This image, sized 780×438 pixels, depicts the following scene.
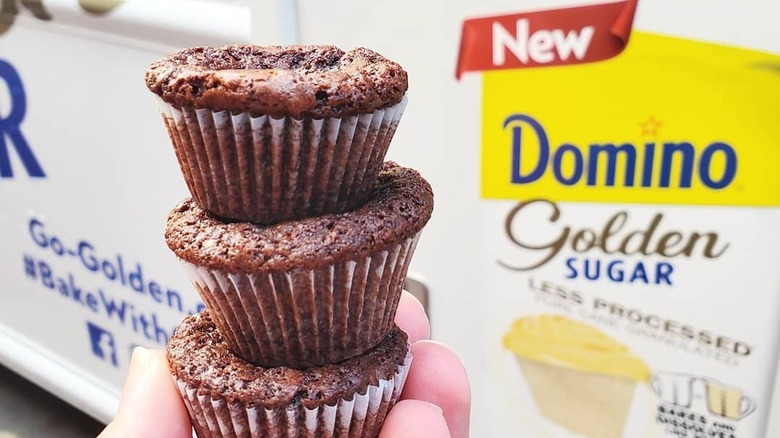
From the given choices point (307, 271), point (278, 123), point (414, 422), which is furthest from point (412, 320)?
point (278, 123)

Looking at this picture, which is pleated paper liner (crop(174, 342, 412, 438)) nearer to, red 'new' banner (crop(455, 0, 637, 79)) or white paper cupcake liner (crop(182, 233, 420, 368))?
white paper cupcake liner (crop(182, 233, 420, 368))

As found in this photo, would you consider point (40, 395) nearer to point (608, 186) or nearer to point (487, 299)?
point (487, 299)

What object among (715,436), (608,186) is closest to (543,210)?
(608,186)

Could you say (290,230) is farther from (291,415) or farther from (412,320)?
(412,320)

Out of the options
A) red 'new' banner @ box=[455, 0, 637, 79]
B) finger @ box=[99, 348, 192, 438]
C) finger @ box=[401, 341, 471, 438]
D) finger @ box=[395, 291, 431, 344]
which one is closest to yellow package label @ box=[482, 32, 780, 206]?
red 'new' banner @ box=[455, 0, 637, 79]

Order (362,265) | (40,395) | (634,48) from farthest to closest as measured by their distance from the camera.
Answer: (40,395), (634,48), (362,265)

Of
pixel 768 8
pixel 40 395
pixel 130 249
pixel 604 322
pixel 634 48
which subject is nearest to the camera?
pixel 768 8
